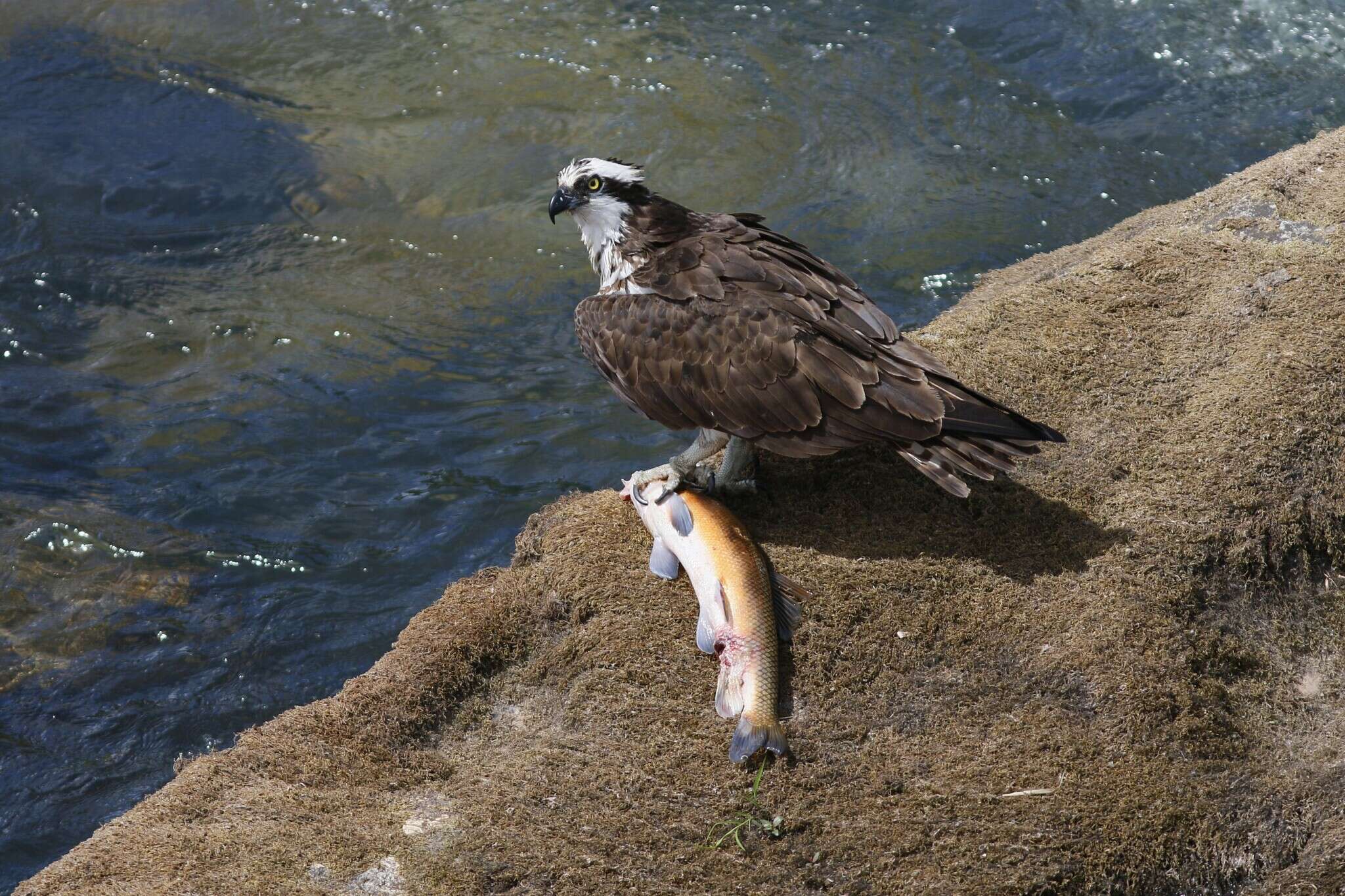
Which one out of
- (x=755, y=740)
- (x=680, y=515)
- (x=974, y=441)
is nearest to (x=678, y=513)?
(x=680, y=515)

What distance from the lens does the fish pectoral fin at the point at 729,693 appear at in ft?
14.6

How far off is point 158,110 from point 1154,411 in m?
9.67

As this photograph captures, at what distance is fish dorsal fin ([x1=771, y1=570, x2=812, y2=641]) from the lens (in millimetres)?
4754

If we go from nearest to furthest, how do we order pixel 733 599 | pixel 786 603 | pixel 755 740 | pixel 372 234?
pixel 755 740 → pixel 733 599 → pixel 786 603 → pixel 372 234

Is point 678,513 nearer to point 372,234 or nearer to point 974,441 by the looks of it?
point 974,441

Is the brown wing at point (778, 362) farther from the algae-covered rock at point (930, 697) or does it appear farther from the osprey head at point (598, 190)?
the algae-covered rock at point (930, 697)

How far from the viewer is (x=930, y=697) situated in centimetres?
455

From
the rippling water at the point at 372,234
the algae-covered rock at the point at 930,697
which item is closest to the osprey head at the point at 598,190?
the algae-covered rock at the point at 930,697

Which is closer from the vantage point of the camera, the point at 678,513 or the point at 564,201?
the point at 678,513

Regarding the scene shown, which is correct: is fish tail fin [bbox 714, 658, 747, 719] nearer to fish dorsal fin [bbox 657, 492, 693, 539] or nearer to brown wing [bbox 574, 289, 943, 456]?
fish dorsal fin [bbox 657, 492, 693, 539]

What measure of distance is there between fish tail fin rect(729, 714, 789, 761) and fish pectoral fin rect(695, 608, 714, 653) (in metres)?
0.42

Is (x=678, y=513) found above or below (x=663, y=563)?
above

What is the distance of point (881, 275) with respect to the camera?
369 inches

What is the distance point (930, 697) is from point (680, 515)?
1.27m
